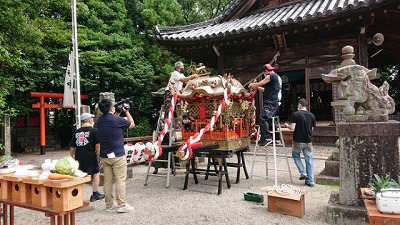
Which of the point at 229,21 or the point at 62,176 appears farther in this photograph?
the point at 229,21

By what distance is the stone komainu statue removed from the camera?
13.5ft

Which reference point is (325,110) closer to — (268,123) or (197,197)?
(268,123)

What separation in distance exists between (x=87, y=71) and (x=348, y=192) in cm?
1524

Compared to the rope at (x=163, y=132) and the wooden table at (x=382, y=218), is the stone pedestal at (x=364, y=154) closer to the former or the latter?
the wooden table at (x=382, y=218)

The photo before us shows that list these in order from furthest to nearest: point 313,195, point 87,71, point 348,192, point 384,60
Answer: point 87,71 < point 384,60 < point 313,195 < point 348,192

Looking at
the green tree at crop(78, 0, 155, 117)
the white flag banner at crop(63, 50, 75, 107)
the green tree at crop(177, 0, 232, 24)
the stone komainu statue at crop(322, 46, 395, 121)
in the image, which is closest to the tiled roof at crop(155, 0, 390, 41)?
the white flag banner at crop(63, 50, 75, 107)

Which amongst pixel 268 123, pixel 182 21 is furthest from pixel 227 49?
pixel 182 21

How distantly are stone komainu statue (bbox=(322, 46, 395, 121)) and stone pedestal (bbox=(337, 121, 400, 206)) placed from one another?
6.8 inches

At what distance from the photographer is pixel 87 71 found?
52.5 feet

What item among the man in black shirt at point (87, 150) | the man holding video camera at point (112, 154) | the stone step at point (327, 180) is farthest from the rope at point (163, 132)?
the stone step at point (327, 180)

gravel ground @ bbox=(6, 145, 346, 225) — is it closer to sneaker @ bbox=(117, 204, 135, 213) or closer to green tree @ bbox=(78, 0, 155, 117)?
sneaker @ bbox=(117, 204, 135, 213)

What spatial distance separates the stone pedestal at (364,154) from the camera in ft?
12.8

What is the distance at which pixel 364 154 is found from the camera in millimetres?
4035

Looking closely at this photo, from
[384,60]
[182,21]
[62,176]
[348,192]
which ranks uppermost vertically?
[182,21]
